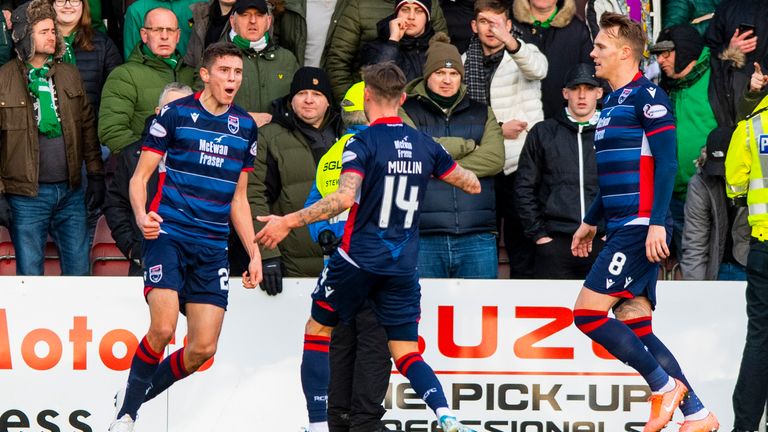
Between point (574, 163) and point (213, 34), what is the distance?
3090 mm

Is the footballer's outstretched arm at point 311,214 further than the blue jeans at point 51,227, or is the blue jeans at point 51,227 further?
the blue jeans at point 51,227

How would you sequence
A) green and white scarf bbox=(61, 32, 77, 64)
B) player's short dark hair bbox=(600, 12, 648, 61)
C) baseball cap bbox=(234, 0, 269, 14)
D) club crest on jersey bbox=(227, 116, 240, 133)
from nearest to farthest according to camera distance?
player's short dark hair bbox=(600, 12, 648, 61) → club crest on jersey bbox=(227, 116, 240, 133) → baseball cap bbox=(234, 0, 269, 14) → green and white scarf bbox=(61, 32, 77, 64)

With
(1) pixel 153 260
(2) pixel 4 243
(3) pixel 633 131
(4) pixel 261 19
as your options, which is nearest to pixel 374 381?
(1) pixel 153 260

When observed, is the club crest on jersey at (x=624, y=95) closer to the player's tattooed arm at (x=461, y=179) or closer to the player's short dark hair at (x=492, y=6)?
the player's tattooed arm at (x=461, y=179)

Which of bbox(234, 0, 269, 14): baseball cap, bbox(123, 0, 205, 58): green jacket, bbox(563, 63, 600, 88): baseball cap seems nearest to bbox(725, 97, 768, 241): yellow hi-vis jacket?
bbox(563, 63, 600, 88): baseball cap

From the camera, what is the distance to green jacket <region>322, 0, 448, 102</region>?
11430 millimetres

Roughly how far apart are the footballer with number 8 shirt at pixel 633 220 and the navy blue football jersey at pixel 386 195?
115 cm

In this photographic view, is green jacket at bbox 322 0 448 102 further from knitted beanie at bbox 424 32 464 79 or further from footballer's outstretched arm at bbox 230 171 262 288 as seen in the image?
footballer's outstretched arm at bbox 230 171 262 288

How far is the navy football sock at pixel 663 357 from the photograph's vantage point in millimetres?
8656

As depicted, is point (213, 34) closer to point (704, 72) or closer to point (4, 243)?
point (4, 243)

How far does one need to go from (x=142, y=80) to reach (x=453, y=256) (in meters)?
2.85

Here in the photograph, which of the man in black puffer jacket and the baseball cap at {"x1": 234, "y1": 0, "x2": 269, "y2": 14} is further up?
the baseball cap at {"x1": 234, "y1": 0, "x2": 269, "y2": 14}

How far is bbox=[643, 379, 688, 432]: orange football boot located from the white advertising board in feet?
4.40

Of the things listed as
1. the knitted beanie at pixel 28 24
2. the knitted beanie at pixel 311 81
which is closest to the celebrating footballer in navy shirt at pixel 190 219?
the knitted beanie at pixel 311 81
